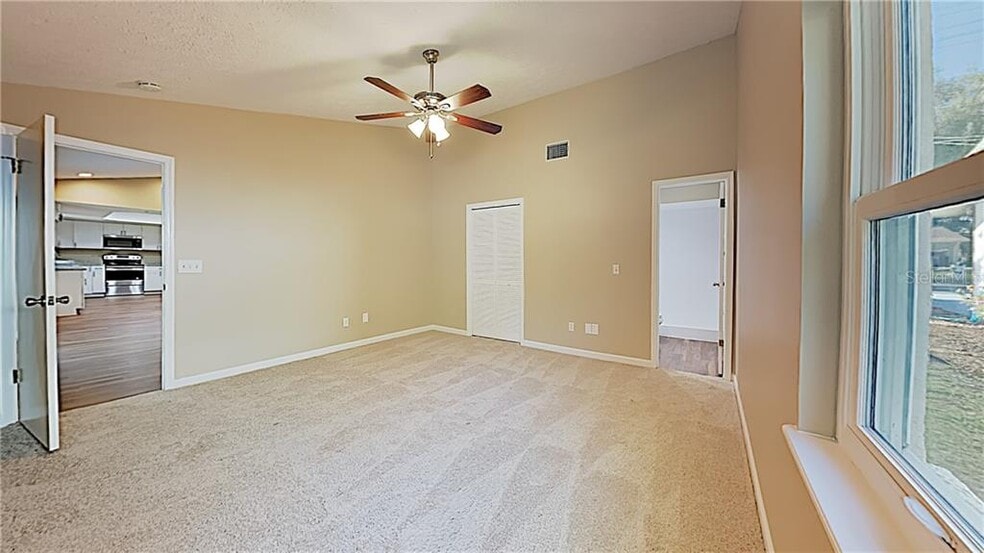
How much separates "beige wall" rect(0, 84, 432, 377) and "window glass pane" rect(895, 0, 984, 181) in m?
4.83

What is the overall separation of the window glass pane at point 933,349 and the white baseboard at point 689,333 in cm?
542

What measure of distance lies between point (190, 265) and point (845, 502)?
480 centimetres

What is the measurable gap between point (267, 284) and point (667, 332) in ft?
18.2

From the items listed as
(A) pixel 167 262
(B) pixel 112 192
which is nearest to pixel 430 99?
(A) pixel 167 262

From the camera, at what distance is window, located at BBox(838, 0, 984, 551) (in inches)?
25.0

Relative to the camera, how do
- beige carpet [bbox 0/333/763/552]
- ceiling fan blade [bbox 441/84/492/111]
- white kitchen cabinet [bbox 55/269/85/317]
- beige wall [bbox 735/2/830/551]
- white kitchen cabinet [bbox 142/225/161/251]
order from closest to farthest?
beige wall [bbox 735/2/830/551] → beige carpet [bbox 0/333/763/552] → ceiling fan blade [bbox 441/84/492/111] → white kitchen cabinet [bbox 55/269/85/317] → white kitchen cabinet [bbox 142/225/161/251]

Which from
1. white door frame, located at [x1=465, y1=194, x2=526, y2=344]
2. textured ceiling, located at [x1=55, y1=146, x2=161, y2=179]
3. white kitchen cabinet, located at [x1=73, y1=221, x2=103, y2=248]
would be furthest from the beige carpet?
white kitchen cabinet, located at [x1=73, y1=221, x2=103, y2=248]

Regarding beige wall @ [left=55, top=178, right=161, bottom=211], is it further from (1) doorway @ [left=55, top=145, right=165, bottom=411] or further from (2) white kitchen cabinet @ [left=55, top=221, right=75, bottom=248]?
(2) white kitchen cabinet @ [left=55, top=221, right=75, bottom=248]

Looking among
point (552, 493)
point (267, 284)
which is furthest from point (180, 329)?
point (552, 493)

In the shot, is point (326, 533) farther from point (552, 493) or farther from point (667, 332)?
point (667, 332)

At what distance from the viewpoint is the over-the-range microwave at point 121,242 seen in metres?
11.4

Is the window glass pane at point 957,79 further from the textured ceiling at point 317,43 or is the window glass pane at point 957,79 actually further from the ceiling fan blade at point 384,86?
the ceiling fan blade at point 384,86

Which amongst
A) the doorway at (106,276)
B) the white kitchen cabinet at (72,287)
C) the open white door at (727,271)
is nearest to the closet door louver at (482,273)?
the open white door at (727,271)

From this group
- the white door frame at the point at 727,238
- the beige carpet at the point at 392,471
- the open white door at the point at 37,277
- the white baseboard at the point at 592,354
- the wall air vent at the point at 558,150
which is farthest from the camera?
the wall air vent at the point at 558,150
